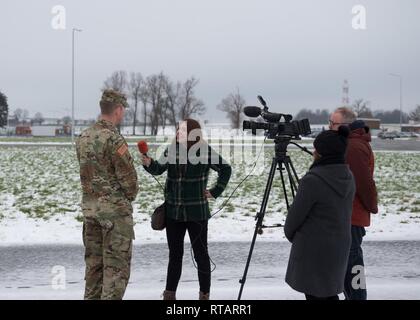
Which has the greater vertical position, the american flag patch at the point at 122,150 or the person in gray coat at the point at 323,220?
the american flag patch at the point at 122,150

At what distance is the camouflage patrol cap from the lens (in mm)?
3623

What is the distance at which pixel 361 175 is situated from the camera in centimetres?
389

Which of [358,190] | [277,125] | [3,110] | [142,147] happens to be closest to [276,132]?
[277,125]

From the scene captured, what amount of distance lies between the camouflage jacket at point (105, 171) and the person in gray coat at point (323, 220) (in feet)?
4.14

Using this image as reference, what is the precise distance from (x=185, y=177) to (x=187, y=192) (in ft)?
0.43

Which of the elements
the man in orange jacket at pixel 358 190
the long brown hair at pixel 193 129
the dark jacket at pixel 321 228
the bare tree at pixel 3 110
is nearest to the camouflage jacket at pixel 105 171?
the long brown hair at pixel 193 129

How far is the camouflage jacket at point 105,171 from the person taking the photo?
355 cm

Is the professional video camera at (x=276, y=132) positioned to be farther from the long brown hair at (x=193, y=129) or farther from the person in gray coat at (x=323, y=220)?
the person in gray coat at (x=323, y=220)

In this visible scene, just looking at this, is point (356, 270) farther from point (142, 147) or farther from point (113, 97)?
point (113, 97)

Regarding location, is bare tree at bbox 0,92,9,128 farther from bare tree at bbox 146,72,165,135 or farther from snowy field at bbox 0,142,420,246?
snowy field at bbox 0,142,420,246

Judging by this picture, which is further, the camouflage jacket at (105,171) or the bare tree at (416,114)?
the bare tree at (416,114)

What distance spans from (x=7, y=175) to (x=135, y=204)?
677cm
